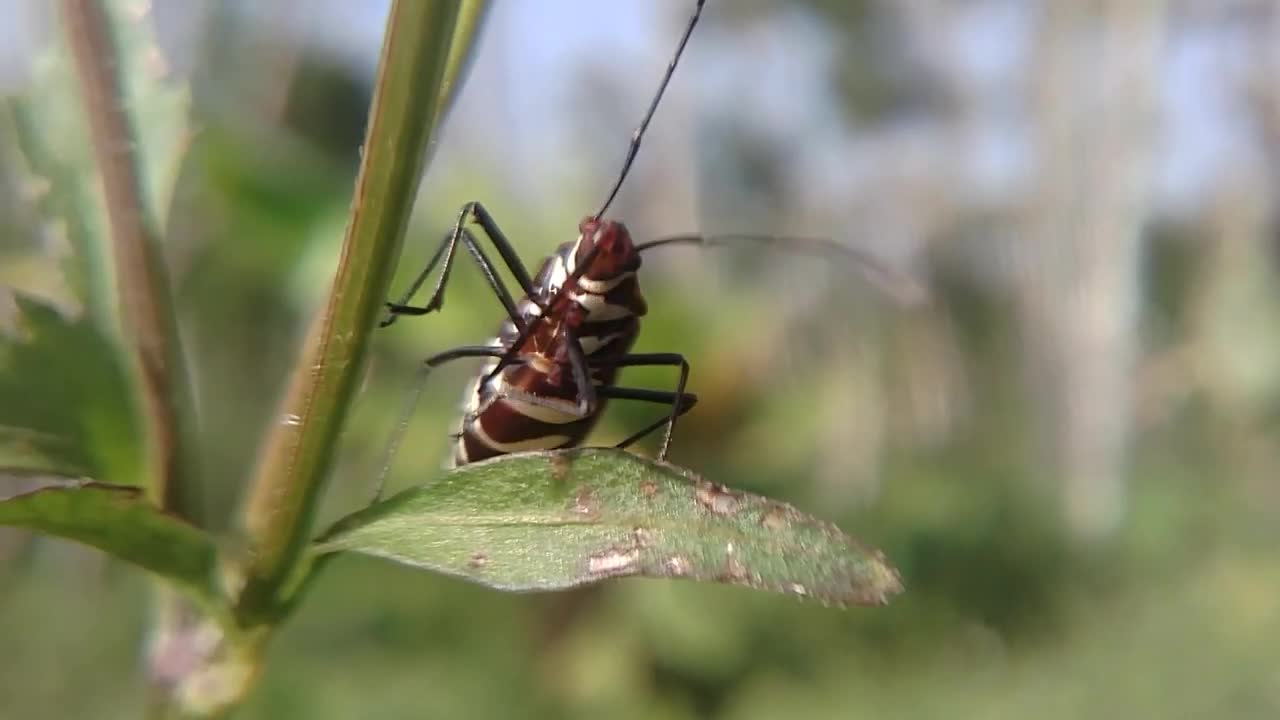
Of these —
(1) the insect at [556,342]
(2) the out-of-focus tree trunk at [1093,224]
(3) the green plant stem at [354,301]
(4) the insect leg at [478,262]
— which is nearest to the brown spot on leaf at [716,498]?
(3) the green plant stem at [354,301]

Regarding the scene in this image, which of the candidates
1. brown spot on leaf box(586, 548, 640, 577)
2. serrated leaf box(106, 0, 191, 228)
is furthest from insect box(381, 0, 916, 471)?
brown spot on leaf box(586, 548, 640, 577)

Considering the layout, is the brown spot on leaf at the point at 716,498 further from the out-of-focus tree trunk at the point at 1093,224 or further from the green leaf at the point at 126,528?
the out-of-focus tree trunk at the point at 1093,224

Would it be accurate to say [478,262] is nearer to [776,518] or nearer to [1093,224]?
[776,518]

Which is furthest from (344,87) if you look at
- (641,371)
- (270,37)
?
(641,371)

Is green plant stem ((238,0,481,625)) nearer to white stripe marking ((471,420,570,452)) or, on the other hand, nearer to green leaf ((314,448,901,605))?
green leaf ((314,448,901,605))

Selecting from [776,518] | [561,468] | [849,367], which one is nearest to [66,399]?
[561,468]

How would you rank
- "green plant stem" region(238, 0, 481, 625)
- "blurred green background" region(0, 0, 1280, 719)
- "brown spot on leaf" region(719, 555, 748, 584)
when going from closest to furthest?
"green plant stem" region(238, 0, 481, 625)
"brown spot on leaf" region(719, 555, 748, 584)
"blurred green background" region(0, 0, 1280, 719)

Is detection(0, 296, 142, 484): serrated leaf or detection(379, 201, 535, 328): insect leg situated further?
detection(379, 201, 535, 328): insect leg

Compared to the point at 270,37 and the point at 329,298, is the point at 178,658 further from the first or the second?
the point at 270,37
